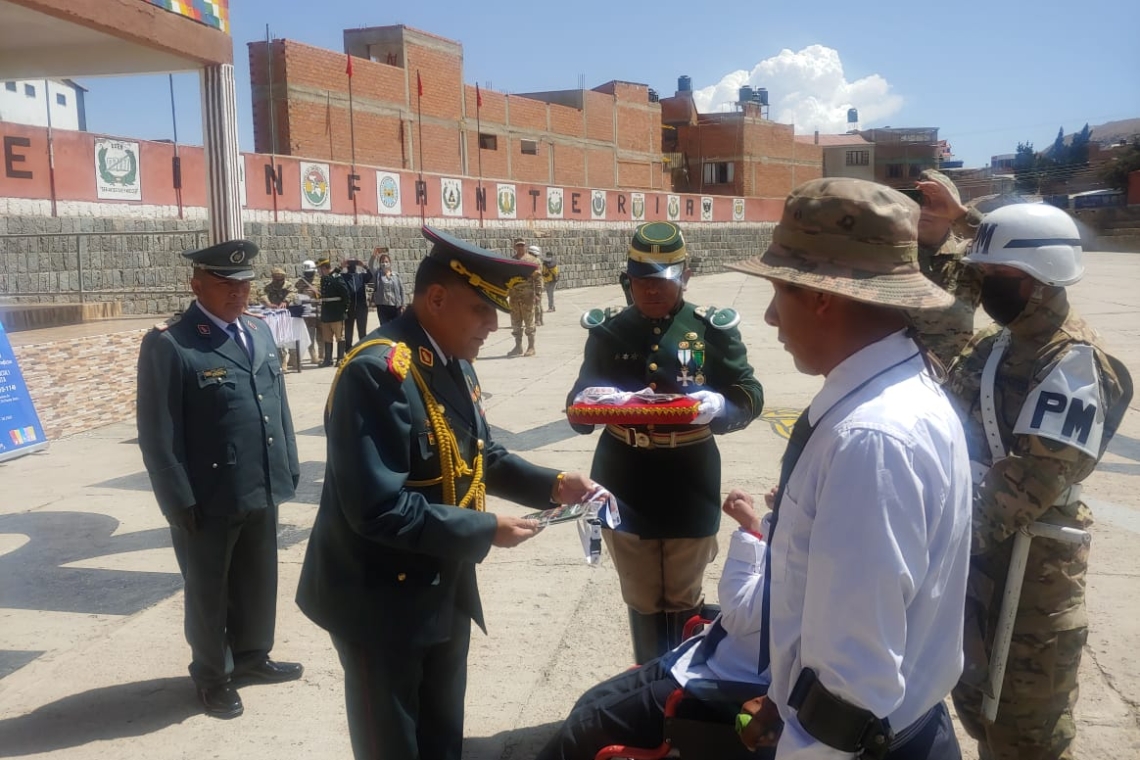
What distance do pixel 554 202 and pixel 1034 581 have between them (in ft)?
107

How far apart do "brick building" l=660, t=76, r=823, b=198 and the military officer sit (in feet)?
178

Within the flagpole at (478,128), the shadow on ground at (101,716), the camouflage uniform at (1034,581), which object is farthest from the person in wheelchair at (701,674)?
the flagpole at (478,128)

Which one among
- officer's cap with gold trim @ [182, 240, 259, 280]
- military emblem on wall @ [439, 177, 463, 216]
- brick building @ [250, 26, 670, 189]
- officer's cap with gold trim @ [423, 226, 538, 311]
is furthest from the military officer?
brick building @ [250, 26, 670, 189]

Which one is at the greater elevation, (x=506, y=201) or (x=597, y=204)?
(x=597, y=204)

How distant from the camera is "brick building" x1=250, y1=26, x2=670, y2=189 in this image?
103 feet

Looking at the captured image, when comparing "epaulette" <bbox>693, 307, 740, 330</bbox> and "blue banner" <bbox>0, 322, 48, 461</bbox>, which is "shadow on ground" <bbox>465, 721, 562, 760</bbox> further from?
"blue banner" <bbox>0, 322, 48, 461</bbox>

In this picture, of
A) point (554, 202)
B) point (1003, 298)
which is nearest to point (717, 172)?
point (554, 202)

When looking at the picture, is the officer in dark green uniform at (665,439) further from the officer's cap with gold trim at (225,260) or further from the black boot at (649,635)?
the officer's cap with gold trim at (225,260)

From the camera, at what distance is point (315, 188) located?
22.8 meters

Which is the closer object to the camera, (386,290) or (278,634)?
(278,634)

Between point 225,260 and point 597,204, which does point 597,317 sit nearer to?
point 225,260

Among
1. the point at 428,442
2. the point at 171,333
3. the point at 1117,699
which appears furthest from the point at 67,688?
the point at 1117,699

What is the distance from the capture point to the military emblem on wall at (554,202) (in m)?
33.8

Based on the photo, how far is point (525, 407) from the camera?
10438 millimetres
